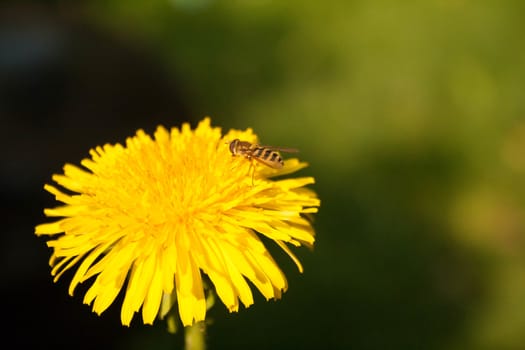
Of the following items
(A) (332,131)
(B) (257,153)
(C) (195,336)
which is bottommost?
(C) (195,336)

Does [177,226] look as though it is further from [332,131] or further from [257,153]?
[332,131]

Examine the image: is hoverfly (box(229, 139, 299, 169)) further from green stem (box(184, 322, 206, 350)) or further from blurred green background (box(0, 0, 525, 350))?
blurred green background (box(0, 0, 525, 350))

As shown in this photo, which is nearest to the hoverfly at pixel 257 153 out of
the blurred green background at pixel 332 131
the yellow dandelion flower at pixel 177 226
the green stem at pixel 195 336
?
the yellow dandelion flower at pixel 177 226

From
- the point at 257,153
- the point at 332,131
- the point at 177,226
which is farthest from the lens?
the point at 332,131

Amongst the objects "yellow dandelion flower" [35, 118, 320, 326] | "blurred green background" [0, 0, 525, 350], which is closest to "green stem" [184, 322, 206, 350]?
"yellow dandelion flower" [35, 118, 320, 326]

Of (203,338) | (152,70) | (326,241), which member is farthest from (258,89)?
(203,338)

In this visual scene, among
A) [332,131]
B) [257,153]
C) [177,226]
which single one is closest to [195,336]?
[177,226]
